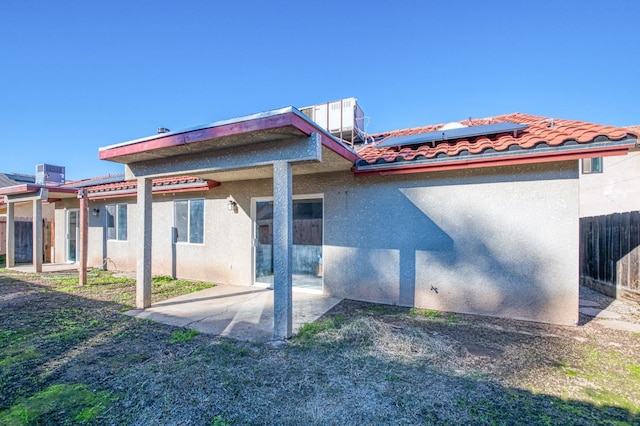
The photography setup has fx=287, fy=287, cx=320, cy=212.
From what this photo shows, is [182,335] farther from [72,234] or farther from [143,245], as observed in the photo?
[72,234]

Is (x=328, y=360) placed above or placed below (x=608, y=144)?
below

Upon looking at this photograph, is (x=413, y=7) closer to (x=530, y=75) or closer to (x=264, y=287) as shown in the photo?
(x=530, y=75)

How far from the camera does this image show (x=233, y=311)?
5941 mm

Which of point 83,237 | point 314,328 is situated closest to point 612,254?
point 314,328

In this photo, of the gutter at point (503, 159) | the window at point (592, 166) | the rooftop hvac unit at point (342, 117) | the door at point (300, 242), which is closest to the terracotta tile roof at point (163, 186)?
the door at point (300, 242)

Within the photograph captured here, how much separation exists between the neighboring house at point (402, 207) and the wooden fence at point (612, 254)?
10.1 feet

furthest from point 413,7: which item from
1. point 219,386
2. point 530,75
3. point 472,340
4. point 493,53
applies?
point 219,386

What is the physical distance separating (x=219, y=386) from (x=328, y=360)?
1.38m

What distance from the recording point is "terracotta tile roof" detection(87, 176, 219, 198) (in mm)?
8680

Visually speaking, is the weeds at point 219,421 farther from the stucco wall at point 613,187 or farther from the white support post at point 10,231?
the white support post at point 10,231

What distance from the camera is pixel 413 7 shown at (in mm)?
8305

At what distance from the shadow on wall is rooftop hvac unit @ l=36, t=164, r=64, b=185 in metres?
11.5

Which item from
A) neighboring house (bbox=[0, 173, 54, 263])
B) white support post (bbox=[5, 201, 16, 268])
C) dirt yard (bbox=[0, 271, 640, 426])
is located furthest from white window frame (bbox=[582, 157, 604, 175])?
neighboring house (bbox=[0, 173, 54, 263])

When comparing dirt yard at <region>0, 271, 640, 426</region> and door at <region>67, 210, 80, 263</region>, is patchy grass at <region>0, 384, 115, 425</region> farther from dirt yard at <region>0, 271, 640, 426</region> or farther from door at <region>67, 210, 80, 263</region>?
door at <region>67, 210, 80, 263</region>
